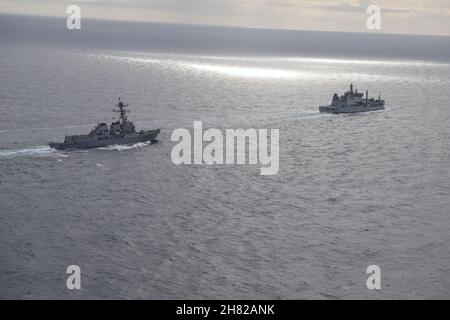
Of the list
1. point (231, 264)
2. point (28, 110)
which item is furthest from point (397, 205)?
point (28, 110)

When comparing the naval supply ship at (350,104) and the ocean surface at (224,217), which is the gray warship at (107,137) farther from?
the naval supply ship at (350,104)

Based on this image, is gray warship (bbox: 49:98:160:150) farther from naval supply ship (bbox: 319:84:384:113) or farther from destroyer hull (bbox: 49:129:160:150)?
naval supply ship (bbox: 319:84:384:113)

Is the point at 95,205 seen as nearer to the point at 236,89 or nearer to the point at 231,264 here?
the point at 231,264

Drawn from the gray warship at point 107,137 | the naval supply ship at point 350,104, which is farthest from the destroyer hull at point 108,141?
Result: the naval supply ship at point 350,104

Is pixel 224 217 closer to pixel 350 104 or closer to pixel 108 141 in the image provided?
pixel 108 141

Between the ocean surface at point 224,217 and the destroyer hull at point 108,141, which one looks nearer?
the ocean surface at point 224,217

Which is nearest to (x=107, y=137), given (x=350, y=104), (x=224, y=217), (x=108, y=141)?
(x=108, y=141)
